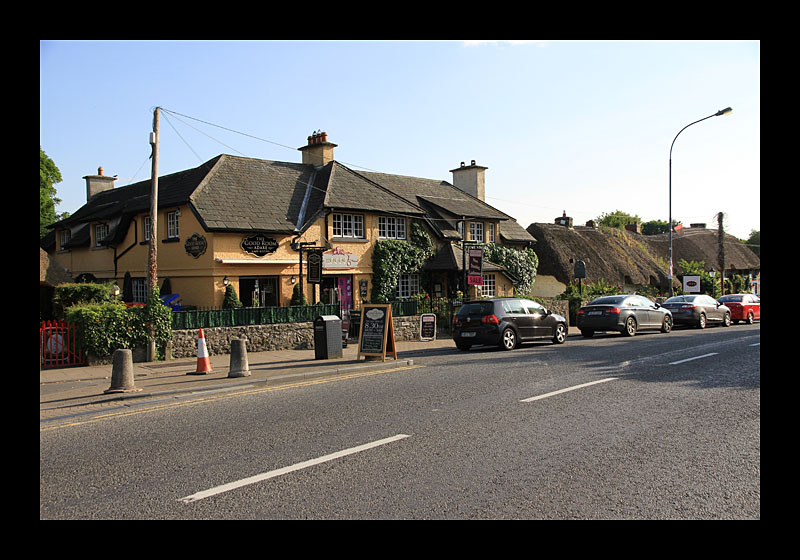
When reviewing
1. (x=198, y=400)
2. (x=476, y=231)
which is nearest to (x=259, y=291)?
(x=476, y=231)

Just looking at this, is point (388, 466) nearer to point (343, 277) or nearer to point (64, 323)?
point (64, 323)

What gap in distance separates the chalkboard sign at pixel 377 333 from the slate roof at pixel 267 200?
865cm

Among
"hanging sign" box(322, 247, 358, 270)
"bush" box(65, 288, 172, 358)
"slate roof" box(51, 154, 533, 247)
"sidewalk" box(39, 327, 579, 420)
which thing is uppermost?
"slate roof" box(51, 154, 533, 247)

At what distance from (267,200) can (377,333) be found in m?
11.4

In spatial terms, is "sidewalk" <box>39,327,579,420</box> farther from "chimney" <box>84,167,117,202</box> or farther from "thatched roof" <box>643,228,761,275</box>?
"thatched roof" <box>643,228,761,275</box>

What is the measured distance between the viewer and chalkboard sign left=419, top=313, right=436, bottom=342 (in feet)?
71.8

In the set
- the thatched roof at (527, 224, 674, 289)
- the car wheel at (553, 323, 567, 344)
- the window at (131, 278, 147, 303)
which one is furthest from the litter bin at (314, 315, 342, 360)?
the thatched roof at (527, 224, 674, 289)

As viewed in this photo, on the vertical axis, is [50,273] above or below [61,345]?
above

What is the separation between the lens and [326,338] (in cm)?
1553

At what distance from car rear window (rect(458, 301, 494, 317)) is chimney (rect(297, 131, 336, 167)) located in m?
13.5

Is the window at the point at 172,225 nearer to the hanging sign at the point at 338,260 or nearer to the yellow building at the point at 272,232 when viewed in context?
the yellow building at the point at 272,232

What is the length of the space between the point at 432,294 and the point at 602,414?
20842 mm

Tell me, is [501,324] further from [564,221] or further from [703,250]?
[703,250]
